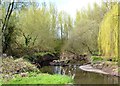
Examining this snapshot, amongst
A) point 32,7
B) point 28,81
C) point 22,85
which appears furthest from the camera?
point 32,7

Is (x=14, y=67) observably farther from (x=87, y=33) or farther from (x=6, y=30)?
(x=87, y=33)

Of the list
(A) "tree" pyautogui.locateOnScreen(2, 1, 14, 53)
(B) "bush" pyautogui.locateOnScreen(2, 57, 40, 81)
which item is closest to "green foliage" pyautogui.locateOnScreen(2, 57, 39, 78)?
(B) "bush" pyautogui.locateOnScreen(2, 57, 40, 81)

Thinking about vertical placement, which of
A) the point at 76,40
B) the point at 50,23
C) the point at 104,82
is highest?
the point at 50,23

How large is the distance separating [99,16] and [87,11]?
2475mm

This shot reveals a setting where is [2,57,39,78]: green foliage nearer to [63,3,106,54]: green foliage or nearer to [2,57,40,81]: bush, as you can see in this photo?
[2,57,40,81]: bush

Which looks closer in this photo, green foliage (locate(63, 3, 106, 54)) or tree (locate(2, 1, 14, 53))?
tree (locate(2, 1, 14, 53))

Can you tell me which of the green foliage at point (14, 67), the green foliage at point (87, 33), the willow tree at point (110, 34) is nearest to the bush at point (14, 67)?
the green foliage at point (14, 67)

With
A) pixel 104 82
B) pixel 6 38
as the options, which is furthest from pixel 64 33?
pixel 104 82

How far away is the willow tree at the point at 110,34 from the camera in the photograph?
43.8ft

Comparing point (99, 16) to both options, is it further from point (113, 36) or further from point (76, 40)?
point (113, 36)

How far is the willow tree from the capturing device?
13363mm

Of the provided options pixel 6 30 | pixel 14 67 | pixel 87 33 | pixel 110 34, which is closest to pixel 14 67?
pixel 14 67

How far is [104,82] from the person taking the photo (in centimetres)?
1224

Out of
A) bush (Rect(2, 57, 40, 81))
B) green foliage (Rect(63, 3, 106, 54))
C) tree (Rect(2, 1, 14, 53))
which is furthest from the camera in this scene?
green foliage (Rect(63, 3, 106, 54))
